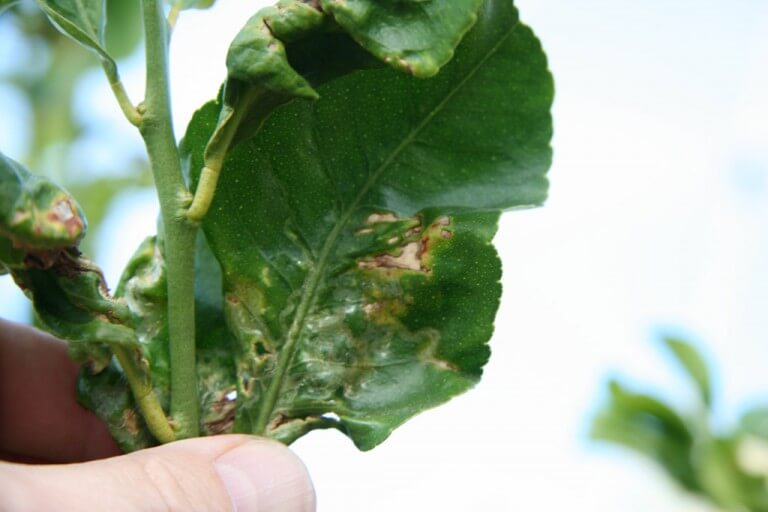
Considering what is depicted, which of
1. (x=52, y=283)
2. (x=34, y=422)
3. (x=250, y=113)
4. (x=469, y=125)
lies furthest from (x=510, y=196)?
(x=34, y=422)

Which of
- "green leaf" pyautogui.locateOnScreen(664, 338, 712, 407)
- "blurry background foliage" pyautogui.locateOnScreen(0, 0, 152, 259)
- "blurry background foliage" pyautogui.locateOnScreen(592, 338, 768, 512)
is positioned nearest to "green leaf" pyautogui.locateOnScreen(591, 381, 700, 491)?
"blurry background foliage" pyautogui.locateOnScreen(592, 338, 768, 512)

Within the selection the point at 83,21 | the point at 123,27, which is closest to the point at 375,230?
the point at 83,21

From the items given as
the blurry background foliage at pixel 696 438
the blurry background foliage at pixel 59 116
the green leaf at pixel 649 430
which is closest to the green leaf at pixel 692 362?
the blurry background foliage at pixel 696 438

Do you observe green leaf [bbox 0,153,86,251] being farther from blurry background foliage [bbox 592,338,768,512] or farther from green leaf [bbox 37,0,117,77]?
blurry background foliage [bbox 592,338,768,512]

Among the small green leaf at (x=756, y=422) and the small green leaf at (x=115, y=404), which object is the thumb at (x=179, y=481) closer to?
the small green leaf at (x=115, y=404)

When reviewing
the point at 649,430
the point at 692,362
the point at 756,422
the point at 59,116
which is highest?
the point at 59,116

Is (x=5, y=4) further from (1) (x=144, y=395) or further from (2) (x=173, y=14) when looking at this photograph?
(1) (x=144, y=395)
